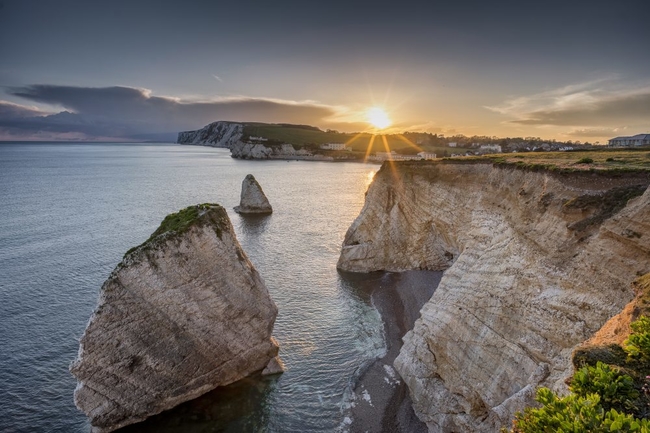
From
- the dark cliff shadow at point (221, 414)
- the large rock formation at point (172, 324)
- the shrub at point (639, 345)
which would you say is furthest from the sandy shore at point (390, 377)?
the shrub at point (639, 345)

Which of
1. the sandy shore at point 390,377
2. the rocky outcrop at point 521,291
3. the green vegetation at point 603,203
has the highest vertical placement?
the green vegetation at point 603,203

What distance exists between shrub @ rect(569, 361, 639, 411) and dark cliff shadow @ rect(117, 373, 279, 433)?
767 inches

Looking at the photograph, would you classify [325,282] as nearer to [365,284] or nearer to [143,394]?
[365,284]

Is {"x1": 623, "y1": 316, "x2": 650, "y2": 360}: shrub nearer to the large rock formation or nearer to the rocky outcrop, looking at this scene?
the rocky outcrop

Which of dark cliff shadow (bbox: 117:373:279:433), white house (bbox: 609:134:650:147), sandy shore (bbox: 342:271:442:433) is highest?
white house (bbox: 609:134:650:147)

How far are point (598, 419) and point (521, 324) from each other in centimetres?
1243

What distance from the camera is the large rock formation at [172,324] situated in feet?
71.2

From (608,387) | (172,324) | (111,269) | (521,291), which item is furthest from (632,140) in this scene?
(111,269)

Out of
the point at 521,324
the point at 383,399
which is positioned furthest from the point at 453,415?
the point at 521,324

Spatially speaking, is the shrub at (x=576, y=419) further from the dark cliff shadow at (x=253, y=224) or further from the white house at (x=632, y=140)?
the white house at (x=632, y=140)

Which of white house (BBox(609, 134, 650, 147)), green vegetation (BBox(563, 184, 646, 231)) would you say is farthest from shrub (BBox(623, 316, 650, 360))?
white house (BBox(609, 134, 650, 147))

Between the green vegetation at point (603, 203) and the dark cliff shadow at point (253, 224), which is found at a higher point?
the green vegetation at point (603, 203)

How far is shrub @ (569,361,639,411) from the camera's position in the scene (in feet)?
27.8

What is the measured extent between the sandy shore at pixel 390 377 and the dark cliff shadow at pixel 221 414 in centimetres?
617
